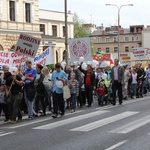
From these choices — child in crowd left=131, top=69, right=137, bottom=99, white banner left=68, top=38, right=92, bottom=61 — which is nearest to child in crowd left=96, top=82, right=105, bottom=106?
white banner left=68, top=38, right=92, bottom=61

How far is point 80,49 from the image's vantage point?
2566 cm

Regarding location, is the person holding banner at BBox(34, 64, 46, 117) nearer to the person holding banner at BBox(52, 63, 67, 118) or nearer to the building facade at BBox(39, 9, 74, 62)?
the person holding banner at BBox(52, 63, 67, 118)

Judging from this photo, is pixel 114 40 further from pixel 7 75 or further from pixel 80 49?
pixel 7 75

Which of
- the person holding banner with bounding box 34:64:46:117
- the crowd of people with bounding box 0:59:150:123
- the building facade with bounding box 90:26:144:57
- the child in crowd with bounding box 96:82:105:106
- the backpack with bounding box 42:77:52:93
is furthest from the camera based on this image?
the building facade with bounding box 90:26:144:57

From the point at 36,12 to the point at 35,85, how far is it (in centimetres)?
3760

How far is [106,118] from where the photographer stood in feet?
52.1

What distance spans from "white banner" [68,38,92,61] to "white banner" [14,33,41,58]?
7.72m

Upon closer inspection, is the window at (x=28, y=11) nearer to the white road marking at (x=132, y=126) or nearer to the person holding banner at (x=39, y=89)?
the person holding banner at (x=39, y=89)

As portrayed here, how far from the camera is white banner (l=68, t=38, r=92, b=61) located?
1008 inches

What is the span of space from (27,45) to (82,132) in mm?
5964

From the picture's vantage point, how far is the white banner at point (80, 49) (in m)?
25.6

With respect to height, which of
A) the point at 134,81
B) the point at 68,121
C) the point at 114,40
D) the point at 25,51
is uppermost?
the point at 114,40

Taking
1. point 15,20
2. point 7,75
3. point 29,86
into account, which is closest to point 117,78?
point 29,86

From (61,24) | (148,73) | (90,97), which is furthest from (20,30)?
(90,97)
